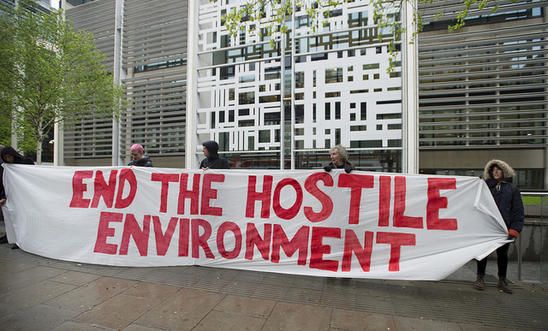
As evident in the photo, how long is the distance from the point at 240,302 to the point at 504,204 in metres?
3.61

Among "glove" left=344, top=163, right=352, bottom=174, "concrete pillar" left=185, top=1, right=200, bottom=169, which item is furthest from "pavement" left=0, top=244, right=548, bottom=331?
"concrete pillar" left=185, top=1, right=200, bottom=169

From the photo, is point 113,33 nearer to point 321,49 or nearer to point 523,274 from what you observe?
point 321,49

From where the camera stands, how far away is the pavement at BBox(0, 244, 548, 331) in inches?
107

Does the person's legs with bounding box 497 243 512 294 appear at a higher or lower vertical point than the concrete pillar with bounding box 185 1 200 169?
lower

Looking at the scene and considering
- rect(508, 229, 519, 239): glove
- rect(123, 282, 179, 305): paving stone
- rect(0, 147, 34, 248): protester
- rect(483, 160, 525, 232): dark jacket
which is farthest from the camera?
rect(0, 147, 34, 248): protester

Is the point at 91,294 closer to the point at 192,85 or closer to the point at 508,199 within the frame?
the point at 508,199

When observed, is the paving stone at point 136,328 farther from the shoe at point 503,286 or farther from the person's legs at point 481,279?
the shoe at point 503,286

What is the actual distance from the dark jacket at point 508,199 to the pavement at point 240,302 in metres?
0.96

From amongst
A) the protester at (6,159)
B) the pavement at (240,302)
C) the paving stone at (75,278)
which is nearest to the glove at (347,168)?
the pavement at (240,302)

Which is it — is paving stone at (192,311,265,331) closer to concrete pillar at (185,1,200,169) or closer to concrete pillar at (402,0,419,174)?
concrete pillar at (402,0,419,174)

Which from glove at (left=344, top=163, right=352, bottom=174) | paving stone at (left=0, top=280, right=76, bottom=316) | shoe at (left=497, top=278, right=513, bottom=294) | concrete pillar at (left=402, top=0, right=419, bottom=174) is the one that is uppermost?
concrete pillar at (left=402, top=0, right=419, bottom=174)

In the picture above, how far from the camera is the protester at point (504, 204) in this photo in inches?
136

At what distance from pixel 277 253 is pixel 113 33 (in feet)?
46.5

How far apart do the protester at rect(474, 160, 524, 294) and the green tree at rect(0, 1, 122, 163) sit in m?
11.0
